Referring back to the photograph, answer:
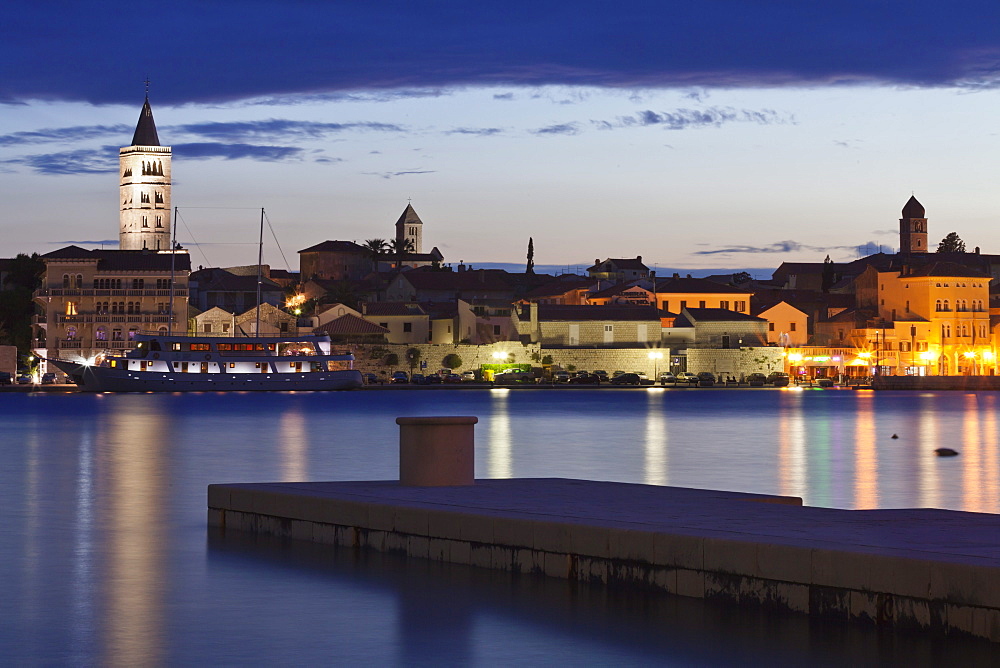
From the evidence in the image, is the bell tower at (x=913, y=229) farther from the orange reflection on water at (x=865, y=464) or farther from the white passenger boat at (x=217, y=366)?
the orange reflection on water at (x=865, y=464)

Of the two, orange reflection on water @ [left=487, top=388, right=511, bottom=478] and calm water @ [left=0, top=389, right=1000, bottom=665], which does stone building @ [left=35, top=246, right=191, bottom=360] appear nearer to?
orange reflection on water @ [left=487, top=388, right=511, bottom=478]

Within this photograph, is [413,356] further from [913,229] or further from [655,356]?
[913,229]

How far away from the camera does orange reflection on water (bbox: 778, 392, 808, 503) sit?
1152 inches

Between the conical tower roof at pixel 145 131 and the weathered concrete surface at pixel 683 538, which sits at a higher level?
the conical tower roof at pixel 145 131

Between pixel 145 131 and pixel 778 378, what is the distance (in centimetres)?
8151

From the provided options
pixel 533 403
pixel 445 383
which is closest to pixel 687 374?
pixel 445 383

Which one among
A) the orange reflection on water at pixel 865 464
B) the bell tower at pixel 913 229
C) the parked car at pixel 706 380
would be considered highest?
the bell tower at pixel 913 229

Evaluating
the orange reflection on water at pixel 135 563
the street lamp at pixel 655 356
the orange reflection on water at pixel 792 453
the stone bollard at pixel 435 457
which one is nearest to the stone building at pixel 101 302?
the street lamp at pixel 655 356

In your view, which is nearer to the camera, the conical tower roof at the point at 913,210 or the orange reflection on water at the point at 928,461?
the orange reflection on water at the point at 928,461

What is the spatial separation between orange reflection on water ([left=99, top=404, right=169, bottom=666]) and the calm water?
38mm

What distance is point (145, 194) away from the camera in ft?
528

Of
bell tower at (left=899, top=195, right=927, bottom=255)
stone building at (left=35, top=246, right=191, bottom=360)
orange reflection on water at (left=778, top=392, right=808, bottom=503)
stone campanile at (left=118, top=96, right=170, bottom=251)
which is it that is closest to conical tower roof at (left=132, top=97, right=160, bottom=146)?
stone campanile at (left=118, top=96, right=170, bottom=251)

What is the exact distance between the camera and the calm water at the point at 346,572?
1078 centimetres

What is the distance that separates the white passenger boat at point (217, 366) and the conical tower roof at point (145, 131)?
Answer: 207ft
